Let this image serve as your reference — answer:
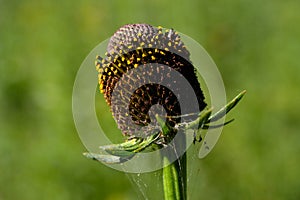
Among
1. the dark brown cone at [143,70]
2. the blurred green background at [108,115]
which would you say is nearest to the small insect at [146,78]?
the dark brown cone at [143,70]

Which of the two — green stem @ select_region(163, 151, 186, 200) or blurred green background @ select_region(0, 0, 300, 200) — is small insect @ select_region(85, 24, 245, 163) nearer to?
green stem @ select_region(163, 151, 186, 200)

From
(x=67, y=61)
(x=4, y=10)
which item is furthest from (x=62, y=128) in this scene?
(x=4, y=10)

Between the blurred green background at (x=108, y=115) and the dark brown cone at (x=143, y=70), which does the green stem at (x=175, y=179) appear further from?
the blurred green background at (x=108, y=115)

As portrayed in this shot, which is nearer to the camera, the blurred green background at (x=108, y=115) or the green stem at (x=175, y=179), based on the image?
the green stem at (x=175, y=179)

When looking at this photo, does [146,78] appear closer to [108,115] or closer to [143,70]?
[143,70]

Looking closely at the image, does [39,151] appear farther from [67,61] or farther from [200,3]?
[200,3]

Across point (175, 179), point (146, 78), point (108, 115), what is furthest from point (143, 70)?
point (108, 115)

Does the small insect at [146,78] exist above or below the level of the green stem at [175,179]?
above

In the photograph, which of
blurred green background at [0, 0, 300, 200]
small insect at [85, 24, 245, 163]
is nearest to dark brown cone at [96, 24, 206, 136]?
small insect at [85, 24, 245, 163]
